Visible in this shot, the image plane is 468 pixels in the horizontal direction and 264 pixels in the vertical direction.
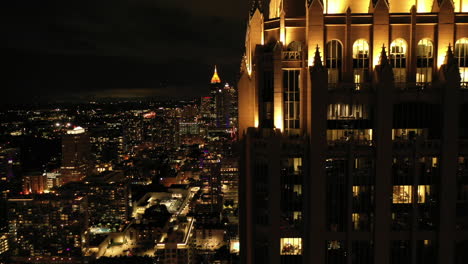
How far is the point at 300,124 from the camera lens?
760 inches

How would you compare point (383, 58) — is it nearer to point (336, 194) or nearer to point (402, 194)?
point (402, 194)

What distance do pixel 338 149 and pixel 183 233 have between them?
77182 mm

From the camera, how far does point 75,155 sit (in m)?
168

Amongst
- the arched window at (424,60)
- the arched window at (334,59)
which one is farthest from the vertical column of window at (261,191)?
the arched window at (424,60)

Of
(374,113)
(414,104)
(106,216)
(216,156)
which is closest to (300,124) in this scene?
(374,113)

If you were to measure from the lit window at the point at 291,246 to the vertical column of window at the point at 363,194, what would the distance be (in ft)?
8.40

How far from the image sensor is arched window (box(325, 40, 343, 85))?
19.1 meters

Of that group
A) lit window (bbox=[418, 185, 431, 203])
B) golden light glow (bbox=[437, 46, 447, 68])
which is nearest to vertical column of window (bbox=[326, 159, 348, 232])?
lit window (bbox=[418, 185, 431, 203])

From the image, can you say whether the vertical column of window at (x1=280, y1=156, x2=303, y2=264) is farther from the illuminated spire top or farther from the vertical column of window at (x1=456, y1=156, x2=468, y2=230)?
the vertical column of window at (x1=456, y1=156, x2=468, y2=230)

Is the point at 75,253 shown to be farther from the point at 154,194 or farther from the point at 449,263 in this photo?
the point at 449,263

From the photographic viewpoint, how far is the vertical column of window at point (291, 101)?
63.2 ft

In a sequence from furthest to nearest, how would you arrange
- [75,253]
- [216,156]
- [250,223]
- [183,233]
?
[216,156] < [75,253] < [183,233] < [250,223]

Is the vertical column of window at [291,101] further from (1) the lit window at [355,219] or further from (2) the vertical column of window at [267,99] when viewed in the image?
(1) the lit window at [355,219]

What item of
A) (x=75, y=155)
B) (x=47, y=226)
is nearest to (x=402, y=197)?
(x=47, y=226)
